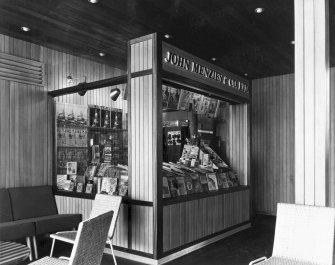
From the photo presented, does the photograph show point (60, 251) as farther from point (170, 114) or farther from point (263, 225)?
point (263, 225)

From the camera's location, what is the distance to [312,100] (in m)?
2.66

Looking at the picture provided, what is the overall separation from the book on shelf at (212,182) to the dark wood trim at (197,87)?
52.7 inches

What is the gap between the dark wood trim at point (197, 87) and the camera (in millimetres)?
4559

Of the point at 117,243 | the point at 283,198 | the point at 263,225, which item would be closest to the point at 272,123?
the point at 283,198

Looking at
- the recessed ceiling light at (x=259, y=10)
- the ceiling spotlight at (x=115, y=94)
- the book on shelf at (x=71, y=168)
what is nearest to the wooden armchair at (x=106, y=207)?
the book on shelf at (x=71, y=168)

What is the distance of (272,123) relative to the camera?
25.9ft

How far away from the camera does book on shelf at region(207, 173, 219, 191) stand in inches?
217

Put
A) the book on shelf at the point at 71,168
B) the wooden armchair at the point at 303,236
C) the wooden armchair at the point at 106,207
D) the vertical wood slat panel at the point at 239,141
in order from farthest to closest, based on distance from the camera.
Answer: the vertical wood slat panel at the point at 239,141 < the book on shelf at the point at 71,168 < the wooden armchair at the point at 106,207 < the wooden armchair at the point at 303,236

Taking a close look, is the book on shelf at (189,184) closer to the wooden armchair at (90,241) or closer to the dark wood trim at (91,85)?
the dark wood trim at (91,85)

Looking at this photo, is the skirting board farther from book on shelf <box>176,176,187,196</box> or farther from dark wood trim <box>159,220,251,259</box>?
book on shelf <box>176,176,187,196</box>

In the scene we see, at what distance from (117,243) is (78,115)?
2363mm

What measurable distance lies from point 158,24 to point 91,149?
7.21ft

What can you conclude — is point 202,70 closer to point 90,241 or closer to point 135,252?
point 135,252

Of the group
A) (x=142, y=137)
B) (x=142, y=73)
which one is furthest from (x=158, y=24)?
(x=142, y=137)
